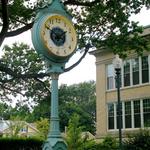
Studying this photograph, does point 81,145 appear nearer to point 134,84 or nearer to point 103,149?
point 103,149

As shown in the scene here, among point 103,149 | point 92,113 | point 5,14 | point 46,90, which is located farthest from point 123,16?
point 92,113

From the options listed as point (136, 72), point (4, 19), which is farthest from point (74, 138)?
point (4, 19)

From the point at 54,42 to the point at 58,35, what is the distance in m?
0.15

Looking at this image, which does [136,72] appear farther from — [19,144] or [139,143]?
[19,144]

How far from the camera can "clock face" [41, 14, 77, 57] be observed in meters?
7.25

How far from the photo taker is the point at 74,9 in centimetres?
1780

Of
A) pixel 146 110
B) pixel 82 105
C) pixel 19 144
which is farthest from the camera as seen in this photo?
pixel 82 105

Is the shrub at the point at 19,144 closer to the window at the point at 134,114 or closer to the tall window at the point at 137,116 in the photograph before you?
the window at the point at 134,114

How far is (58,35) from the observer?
291 inches

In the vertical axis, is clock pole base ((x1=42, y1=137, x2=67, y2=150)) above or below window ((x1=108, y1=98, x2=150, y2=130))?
below

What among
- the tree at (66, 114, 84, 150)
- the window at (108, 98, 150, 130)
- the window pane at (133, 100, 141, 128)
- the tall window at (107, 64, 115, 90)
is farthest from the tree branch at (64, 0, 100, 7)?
the tall window at (107, 64, 115, 90)

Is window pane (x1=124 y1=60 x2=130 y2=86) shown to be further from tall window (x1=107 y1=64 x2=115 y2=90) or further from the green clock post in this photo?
the green clock post

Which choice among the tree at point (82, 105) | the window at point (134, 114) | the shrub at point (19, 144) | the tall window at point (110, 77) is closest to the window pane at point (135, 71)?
the window at point (134, 114)

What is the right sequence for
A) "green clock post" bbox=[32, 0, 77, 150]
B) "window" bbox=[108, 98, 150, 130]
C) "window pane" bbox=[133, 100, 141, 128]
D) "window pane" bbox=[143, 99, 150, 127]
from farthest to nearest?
"window pane" bbox=[133, 100, 141, 128], "window" bbox=[108, 98, 150, 130], "window pane" bbox=[143, 99, 150, 127], "green clock post" bbox=[32, 0, 77, 150]
